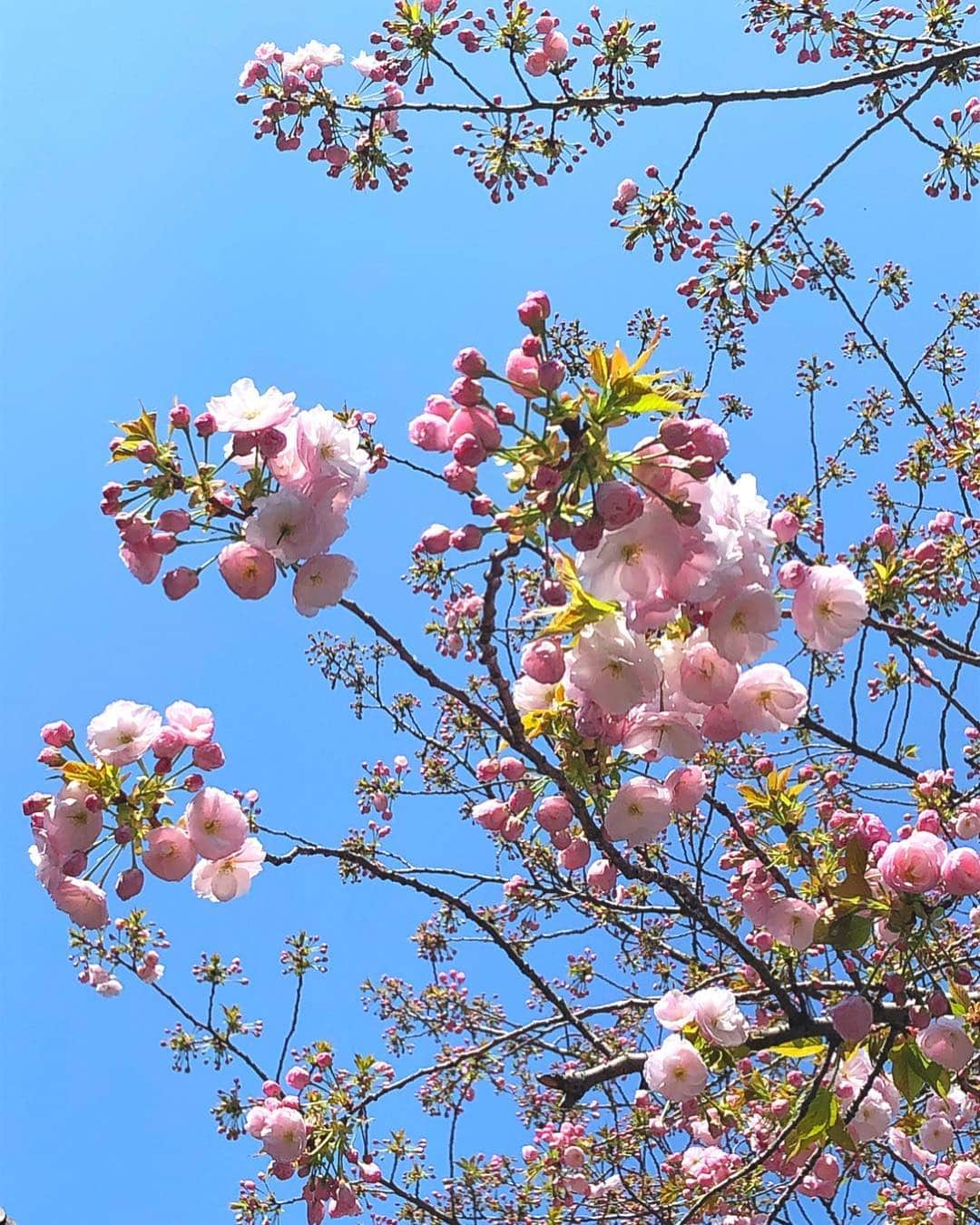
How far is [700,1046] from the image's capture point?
1.99 m

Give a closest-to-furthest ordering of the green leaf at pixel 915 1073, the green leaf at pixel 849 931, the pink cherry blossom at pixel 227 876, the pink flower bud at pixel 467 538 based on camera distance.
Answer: the pink flower bud at pixel 467 538, the green leaf at pixel 849 931, the pink cherry blossom at pixel 227 876, the green leaf at pixel 915 1073

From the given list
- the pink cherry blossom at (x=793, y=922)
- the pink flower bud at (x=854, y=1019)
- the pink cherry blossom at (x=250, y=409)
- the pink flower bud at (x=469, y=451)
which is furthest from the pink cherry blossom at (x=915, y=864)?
the pink cherry blossom at (x=250, y=409)

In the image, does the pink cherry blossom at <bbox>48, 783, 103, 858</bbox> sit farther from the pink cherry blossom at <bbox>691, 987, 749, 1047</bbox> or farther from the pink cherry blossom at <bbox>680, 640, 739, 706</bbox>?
the pink cherry blossom at <bbox>691, 987, 749, 1047</bbox>

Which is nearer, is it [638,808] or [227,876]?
[638,808]

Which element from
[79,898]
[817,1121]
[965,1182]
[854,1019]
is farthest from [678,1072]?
[965,1182]

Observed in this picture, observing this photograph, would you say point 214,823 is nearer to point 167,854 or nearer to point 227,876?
point 167,854

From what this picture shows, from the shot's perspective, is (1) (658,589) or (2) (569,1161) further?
(2) (569,1161)

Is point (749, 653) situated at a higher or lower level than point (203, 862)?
lower

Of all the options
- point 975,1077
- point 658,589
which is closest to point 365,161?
point 658,589

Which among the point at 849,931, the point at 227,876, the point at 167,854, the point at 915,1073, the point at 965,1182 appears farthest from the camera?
the point at 965,1182

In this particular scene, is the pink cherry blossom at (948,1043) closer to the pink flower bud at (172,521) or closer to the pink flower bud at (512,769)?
the pink flower bud at (512,769)

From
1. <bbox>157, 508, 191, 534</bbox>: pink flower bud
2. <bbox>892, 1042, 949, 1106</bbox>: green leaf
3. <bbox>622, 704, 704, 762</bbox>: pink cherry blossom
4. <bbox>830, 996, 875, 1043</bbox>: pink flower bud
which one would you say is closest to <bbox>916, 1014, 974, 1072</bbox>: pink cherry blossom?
<bbox>892, 1042, 949, 1106</bbox>: green leaf

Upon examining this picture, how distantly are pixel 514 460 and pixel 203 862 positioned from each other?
3.35ft

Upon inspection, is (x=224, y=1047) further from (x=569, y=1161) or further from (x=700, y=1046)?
(x=700, y=1046)
